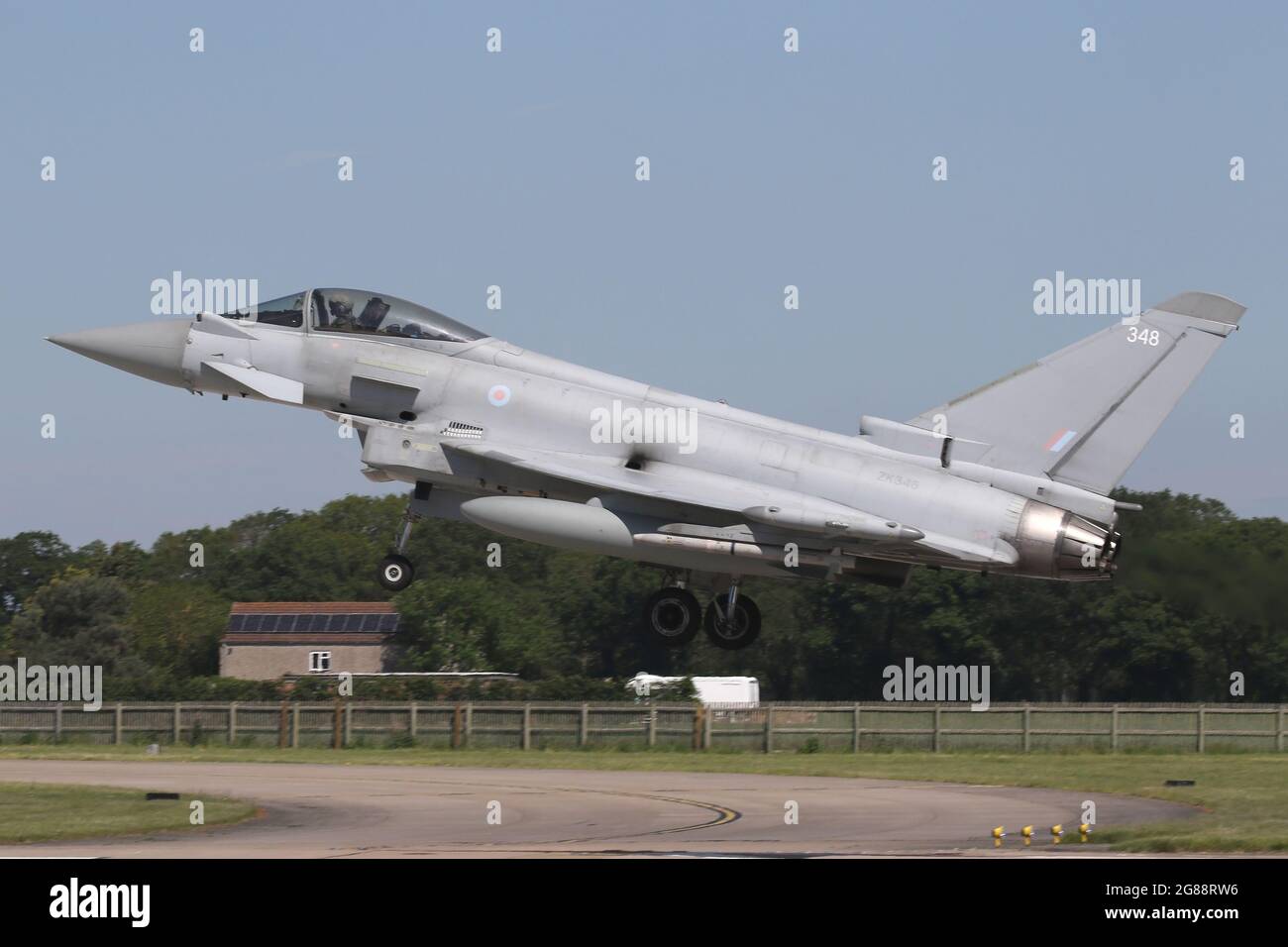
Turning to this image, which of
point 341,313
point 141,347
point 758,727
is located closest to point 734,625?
point 341,313

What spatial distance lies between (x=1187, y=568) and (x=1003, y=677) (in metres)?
49.8

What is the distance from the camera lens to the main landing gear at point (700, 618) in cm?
2523

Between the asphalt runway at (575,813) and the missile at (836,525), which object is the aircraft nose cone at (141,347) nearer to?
the asphalt runway at (575,813)

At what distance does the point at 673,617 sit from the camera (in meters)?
25.3

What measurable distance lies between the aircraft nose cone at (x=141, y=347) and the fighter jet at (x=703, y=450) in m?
0.04

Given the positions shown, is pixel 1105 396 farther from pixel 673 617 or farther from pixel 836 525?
pixel 673 617

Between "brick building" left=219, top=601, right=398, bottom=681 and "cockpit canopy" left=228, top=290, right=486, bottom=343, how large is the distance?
57.3 m

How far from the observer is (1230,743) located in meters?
47.3

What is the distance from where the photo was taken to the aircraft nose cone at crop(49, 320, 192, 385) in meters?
26.3

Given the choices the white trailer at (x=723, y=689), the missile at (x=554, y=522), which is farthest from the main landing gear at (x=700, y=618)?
the white trailer at (x=723, y=689)

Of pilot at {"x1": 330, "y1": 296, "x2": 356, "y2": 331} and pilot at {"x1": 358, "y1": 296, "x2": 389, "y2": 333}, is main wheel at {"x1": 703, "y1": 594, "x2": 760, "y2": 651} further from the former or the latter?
pilot at {"x1": 330, "y1": 296, "x2": 356, "y2": 331}

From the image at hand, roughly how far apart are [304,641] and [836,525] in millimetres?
63232
